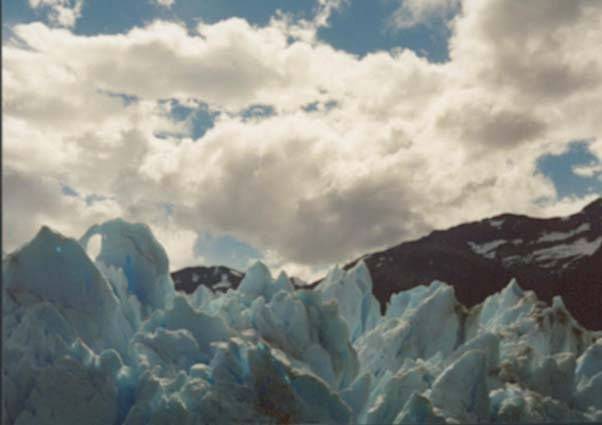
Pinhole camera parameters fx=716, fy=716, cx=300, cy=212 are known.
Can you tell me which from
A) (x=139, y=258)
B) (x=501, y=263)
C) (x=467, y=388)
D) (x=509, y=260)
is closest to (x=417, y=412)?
(x=467, y=388)

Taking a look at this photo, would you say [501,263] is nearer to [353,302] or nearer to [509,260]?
[509,260]

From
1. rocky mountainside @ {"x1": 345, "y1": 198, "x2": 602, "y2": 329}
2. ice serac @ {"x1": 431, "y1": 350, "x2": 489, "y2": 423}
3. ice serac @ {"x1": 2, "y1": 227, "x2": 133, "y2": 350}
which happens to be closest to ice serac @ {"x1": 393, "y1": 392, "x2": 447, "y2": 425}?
ice serac @ {"x1": 431, "y1": 350, "x2": 489, "y2": 423}

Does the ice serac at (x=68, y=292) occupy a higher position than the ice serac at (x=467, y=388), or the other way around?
the ice serac at (x=68, y=292)

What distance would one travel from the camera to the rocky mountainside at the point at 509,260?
91.7 metres

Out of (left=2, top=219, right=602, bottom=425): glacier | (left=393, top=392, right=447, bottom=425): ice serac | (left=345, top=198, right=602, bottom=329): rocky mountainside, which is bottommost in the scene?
(left=393, top=392, right=447, bottom=425): ice serac

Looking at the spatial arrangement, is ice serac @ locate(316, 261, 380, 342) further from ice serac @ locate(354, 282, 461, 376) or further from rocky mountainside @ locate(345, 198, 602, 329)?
rocky mountainside @ locate(345, 198, 602, 329)

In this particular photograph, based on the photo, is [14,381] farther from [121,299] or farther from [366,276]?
[366,276]

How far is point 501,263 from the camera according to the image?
335ft

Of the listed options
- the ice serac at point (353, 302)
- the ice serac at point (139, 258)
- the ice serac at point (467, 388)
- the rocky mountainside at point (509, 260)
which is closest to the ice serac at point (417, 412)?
the ice serac at point (467, 388)

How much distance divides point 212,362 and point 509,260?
299ft

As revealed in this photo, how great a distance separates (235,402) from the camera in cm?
1697

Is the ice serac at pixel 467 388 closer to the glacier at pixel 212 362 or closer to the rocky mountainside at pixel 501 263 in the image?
the glacier at pixel 212 362

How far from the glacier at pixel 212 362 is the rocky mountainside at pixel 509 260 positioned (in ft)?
235

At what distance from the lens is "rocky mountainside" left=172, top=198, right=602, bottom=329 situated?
9194 centimetres
